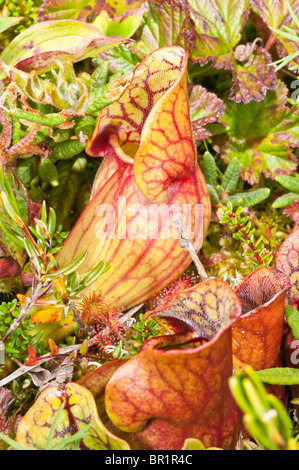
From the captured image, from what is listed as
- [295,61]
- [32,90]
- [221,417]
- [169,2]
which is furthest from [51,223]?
[295,61]

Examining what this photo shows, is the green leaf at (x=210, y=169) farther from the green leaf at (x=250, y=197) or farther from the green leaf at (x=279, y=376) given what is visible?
the green leaf at (x=279, y=376)

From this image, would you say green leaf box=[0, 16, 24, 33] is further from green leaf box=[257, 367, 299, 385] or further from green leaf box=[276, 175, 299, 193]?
green leaf box=[257, 367, 299, 385]

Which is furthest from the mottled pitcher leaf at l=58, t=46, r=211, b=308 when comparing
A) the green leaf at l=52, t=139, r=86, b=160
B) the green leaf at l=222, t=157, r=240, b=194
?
the green leaf at l=222, t=157, r=240, b=194

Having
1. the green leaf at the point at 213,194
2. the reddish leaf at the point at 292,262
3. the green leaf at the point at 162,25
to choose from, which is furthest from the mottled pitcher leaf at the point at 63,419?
the green leaf at the point at 162,25

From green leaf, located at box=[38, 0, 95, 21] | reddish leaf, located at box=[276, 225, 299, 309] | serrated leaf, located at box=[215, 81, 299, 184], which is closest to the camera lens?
reddish leaf, located at box=[276, 225, 299, 309]

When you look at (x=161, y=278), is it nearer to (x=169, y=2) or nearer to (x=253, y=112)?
(x=253, y=112)
